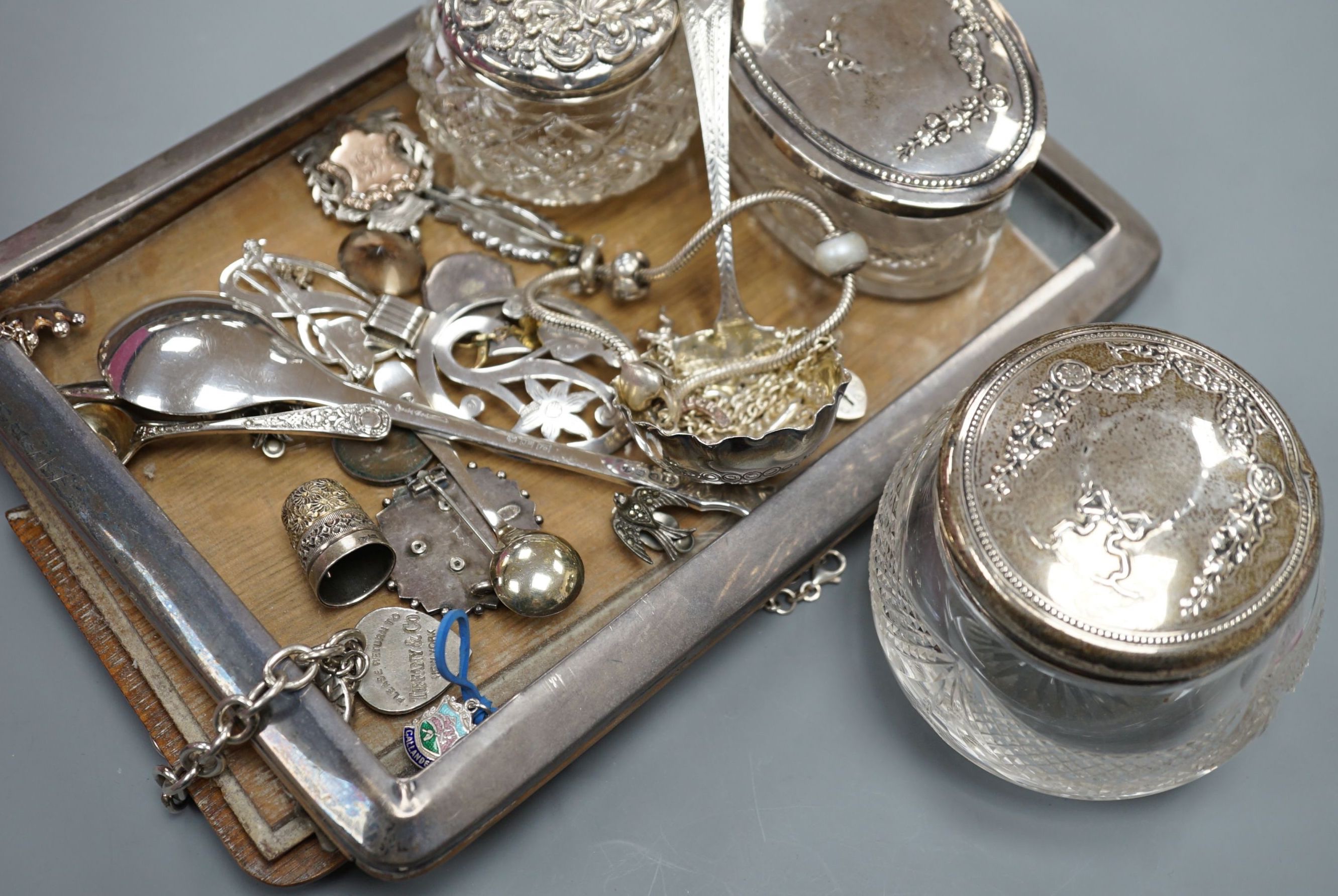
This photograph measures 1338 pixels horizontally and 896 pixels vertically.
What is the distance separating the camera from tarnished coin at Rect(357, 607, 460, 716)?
846 millimetres

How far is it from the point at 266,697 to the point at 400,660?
0.11m

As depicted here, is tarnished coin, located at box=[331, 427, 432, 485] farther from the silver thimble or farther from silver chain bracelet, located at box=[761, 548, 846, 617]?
silver chain bracelet, located at box=[761, 548, 846, 617]

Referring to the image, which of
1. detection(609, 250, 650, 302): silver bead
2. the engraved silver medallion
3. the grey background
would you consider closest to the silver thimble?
the engraved silver medallion

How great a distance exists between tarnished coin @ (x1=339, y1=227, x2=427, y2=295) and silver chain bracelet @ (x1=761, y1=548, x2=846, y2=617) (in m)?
0.45

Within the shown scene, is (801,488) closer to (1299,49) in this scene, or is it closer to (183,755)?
(183,755)

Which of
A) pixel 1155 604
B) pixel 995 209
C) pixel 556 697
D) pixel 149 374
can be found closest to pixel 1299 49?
pixel 995 209

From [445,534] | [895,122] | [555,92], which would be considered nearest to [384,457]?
[445,534]

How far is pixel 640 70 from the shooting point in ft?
3.29

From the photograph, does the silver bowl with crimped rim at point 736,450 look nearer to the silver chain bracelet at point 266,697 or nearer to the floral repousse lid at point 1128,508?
the floral repousse lid at point 1128,508

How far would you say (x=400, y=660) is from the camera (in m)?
0.86

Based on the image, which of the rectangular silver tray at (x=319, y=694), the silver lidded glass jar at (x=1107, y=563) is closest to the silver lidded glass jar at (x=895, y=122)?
the rectangular silver tray at (x=319, y=694)

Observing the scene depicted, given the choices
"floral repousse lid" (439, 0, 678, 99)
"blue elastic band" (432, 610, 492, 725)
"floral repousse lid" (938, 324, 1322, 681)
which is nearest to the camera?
"floral repousse lid" (938, 324, 1322, 681)

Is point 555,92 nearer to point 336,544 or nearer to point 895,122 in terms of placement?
point 895,122

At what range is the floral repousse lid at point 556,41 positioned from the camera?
978 millimetres
